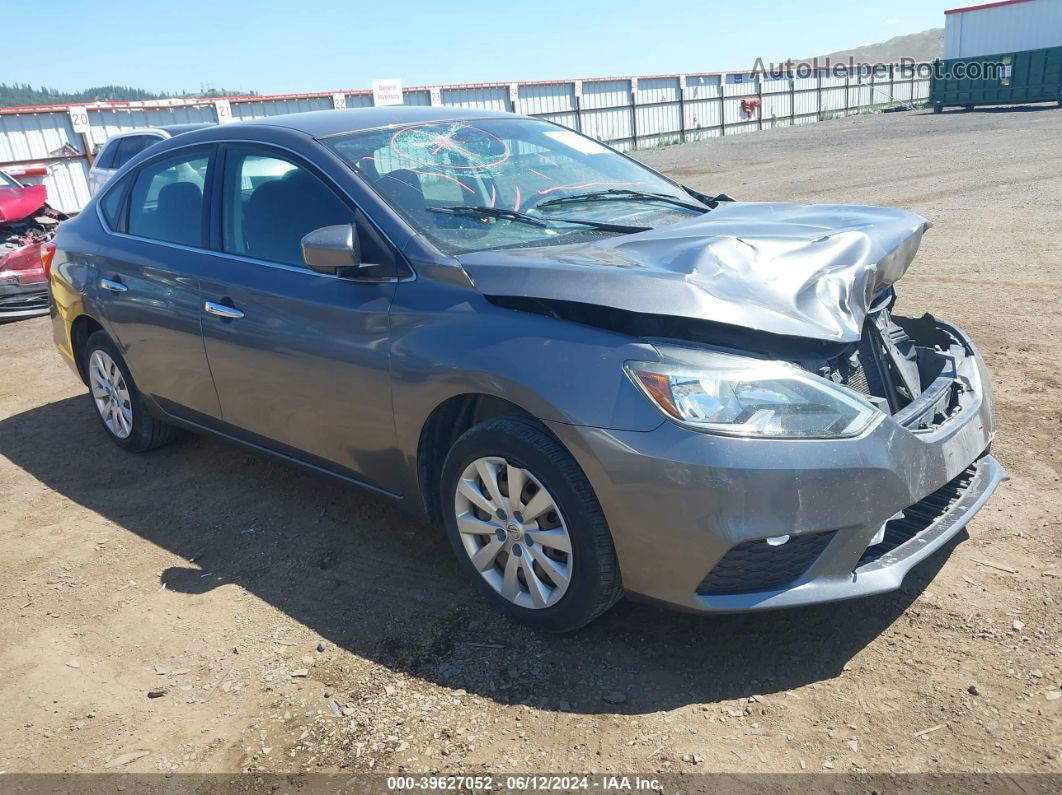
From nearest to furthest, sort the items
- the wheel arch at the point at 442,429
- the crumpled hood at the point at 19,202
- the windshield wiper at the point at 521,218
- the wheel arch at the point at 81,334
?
the wheel arch at the point at 442,429
the windshield wiper at the point at 521,218
the wheel arch at the point at 81,334
the crumpled hood at the point at 19,202

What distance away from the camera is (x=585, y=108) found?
30.6 m

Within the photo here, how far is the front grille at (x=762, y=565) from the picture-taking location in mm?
2658

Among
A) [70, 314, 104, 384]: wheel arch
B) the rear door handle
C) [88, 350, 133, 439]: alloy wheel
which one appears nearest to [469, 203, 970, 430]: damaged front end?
the rear door handle

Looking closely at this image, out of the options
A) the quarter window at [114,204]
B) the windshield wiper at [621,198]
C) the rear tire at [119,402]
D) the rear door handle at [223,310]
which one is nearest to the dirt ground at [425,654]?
the rear tire at [119,402]

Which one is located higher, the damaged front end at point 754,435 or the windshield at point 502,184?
the windshield at point 502,184

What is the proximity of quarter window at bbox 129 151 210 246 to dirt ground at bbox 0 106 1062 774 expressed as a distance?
Result: 1.34m

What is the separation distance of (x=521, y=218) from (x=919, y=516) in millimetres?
1876

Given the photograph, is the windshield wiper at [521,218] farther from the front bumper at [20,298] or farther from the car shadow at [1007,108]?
the car shadow at [1007,108]

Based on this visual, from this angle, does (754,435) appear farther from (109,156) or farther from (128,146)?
(109,156)

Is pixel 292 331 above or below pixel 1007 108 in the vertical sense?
above

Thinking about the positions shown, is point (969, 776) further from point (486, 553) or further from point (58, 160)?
point (58, 160)

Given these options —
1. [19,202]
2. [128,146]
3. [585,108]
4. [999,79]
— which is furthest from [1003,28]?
[19,202]

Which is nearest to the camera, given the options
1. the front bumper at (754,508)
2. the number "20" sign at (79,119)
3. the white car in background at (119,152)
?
the front bumper at (754,508)

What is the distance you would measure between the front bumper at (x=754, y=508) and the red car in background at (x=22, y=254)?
8745mm
